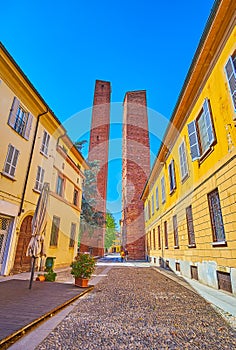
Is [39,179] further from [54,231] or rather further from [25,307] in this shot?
[25,307]

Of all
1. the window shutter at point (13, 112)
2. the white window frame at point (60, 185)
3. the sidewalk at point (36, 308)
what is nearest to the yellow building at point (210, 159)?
the sidewalk at point (36, 308)

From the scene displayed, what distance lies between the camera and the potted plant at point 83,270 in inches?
236

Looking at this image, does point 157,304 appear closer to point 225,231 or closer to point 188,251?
point 225,231

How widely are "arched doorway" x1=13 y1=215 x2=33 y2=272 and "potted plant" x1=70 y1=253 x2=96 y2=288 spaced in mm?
3814

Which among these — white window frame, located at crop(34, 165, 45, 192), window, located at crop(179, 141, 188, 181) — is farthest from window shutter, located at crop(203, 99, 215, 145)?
white window frame, located at crop(34, 165, 45, 192)

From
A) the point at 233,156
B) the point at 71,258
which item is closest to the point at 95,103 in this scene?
the point at 71,258

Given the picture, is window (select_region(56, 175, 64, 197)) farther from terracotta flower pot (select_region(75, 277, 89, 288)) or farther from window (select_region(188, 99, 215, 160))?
window (select_region(188, 99, 215, 160))

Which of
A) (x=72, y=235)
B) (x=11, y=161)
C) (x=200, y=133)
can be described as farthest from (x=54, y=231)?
(x=200, y=133)

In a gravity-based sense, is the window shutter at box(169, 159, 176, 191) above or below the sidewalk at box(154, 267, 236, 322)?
above

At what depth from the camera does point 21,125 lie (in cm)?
934

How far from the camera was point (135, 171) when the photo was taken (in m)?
25.6

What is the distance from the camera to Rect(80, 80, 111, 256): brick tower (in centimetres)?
2506

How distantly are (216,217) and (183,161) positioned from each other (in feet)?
11.2

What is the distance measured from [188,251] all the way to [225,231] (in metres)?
3.32
